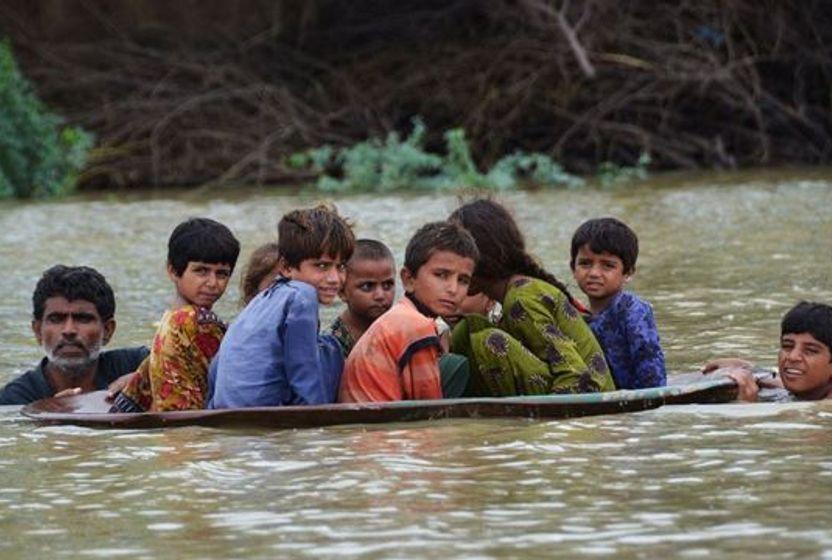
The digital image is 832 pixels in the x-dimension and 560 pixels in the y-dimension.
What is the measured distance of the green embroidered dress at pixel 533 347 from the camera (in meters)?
6.72

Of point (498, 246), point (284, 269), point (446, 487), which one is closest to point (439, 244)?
point (498, 246)

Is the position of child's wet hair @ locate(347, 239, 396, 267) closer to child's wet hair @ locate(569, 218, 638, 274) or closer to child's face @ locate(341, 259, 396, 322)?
child's face @ locate(341, 259, 396, 322)

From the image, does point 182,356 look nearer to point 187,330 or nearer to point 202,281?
point 187,330

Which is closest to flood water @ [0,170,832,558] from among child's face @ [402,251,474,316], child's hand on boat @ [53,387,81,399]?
child's hand on boat @ [53,387,81,399]

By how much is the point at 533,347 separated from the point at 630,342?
0.53m

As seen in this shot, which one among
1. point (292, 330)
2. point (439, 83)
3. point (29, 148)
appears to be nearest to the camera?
point (292, 330)

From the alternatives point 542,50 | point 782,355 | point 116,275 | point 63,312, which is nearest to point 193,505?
point 63,312

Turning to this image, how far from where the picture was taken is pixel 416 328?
6.43 m

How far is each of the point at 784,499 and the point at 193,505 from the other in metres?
1.52

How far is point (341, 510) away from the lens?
17.0 feet

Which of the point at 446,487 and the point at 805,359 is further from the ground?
the point at 805,359

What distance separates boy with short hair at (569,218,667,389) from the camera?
714 cm

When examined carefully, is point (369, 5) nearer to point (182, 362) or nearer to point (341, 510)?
point (182, 362)

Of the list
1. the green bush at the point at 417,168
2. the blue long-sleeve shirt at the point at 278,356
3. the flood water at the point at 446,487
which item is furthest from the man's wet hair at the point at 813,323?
the green bush at the point at 417,168
